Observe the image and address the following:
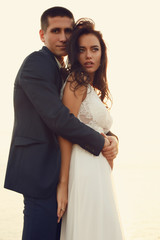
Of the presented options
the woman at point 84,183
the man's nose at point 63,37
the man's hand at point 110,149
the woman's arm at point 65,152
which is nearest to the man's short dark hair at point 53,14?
the man's nose at point 63,37

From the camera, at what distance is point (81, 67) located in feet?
7.65

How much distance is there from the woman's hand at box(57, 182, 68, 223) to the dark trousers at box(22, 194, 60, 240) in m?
0.03

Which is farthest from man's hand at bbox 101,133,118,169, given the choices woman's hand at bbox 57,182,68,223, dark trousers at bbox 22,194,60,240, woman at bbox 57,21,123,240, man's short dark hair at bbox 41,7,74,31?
man's short dark hair at bbox 41,7,74,31

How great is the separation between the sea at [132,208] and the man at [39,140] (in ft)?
4.40

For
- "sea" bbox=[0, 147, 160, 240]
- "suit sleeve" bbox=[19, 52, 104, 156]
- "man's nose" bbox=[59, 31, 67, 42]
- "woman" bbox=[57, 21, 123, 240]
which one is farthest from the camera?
"sea" bbox=[0, 147, 160, 240]

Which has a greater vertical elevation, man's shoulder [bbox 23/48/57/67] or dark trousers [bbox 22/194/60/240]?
man's shoulder [bbox 23/48/57/67]

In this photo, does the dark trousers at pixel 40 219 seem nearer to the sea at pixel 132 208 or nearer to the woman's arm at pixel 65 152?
the woman's arm at pixel 65 152

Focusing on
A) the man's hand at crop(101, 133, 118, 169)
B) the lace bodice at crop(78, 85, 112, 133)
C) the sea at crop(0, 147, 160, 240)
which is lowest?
the sea at crop(0, 147, 160, 240)

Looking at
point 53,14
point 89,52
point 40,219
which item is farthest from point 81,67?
point 40,219

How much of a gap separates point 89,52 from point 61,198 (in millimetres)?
1040

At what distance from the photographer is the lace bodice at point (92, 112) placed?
7.34ft

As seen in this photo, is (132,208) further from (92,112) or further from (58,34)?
(58,34)

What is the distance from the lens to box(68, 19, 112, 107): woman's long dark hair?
7.21 ft

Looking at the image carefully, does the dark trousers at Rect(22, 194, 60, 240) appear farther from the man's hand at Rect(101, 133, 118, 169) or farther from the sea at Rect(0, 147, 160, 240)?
the sea at Rect(0, 147, 160, 240)
